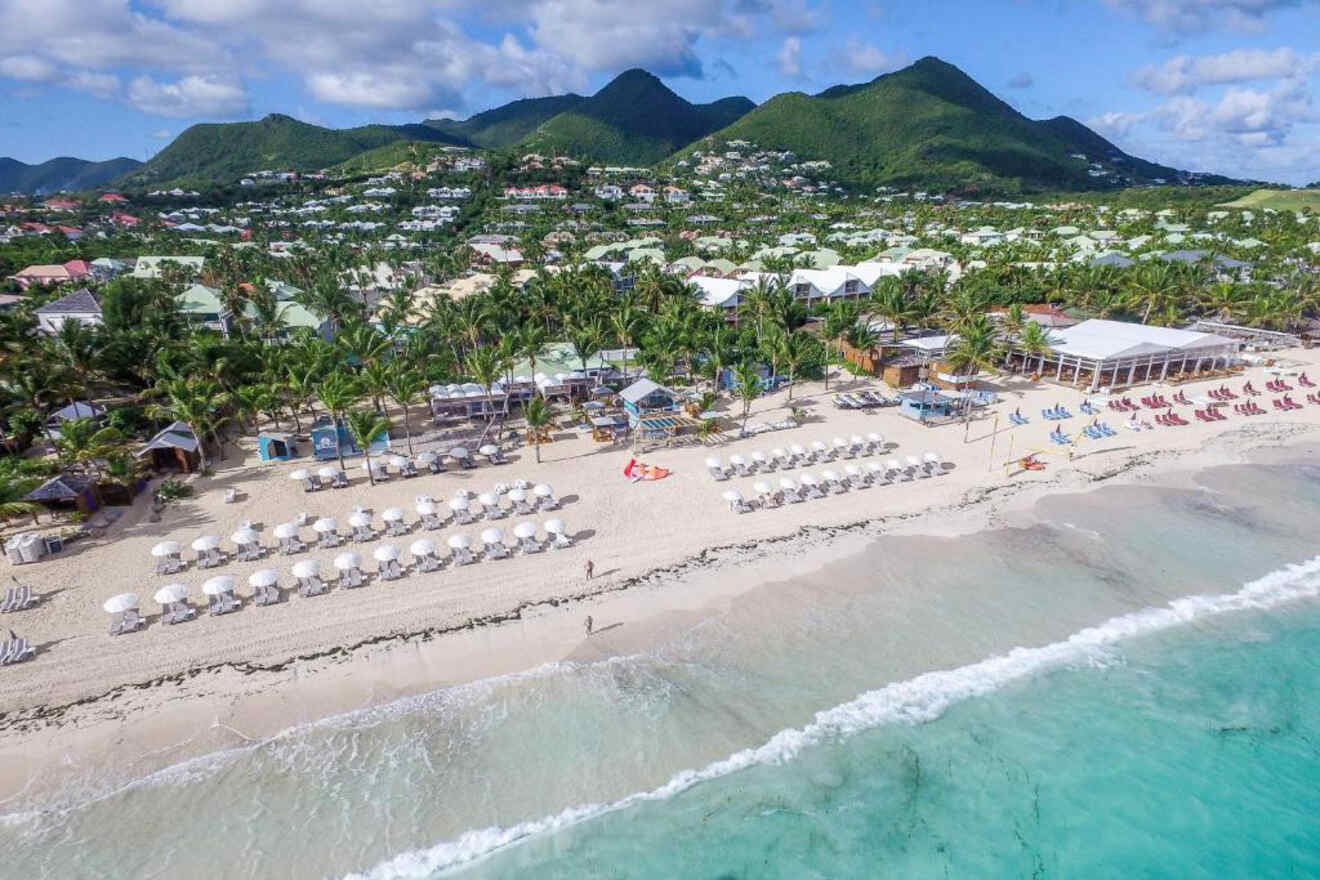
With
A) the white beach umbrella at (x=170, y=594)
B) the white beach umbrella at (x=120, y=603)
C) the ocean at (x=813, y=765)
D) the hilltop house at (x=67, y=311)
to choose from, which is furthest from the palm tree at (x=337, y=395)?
the hilltop house at (x=67, y=311)

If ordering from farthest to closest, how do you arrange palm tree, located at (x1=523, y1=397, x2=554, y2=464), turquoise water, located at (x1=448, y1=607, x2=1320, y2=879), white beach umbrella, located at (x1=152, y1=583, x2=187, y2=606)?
palm tree, located at (x1=523, y1=397, x2=554, y2=464) < white beach umbrella, located at (x1=152, y1=583, x2=187, y2=606) < turquoise water, located at (x1=448, y1=607, x2=1320, y2=879)

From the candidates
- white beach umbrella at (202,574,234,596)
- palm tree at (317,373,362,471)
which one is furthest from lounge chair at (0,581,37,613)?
palm tree at (317,373,362,471)

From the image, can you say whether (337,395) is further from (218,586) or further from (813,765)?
(813,765)

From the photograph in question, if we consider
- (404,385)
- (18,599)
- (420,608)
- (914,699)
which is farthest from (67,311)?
(914,699)

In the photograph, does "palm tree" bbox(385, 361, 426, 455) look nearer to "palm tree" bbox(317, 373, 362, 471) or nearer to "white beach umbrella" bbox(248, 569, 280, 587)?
"palm tree" bbox(317, 373, 362, 471)

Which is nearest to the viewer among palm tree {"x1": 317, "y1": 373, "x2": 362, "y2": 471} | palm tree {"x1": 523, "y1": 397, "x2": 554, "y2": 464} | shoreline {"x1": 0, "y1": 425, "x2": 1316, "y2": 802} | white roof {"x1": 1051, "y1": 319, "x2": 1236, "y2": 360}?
shoreline {"x1": 0, "y1": 425, "x2": 1316, "y2": 802}

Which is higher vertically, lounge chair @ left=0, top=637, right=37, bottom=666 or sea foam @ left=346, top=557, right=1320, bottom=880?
lounge chair @ left=0, top=637, right=37, bottom=666

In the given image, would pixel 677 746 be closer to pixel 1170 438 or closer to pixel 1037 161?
pixel 1170 438

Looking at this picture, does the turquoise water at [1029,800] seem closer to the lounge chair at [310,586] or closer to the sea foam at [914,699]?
the sea foam at [914,699]
